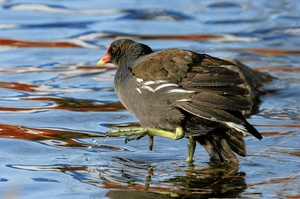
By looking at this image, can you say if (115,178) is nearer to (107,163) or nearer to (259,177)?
(107,163)

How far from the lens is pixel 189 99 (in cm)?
670

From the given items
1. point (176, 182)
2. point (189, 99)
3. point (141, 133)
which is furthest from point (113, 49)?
point (176, 182)

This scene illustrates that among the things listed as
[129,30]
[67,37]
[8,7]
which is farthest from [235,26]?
[8,7]

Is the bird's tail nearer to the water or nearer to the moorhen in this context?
the moorhen

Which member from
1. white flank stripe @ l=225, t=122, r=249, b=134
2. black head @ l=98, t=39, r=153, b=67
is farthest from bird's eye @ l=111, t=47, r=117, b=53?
white flank stripe @ l=225, t=122, r=249, b=134

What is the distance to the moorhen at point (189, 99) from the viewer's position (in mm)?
6668

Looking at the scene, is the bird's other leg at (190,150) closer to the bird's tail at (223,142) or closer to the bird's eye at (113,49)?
the bird's tail at (223,142)

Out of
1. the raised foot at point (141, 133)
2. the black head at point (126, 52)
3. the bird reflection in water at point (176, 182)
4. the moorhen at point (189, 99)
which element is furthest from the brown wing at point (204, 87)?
the black head at point (126, 52)

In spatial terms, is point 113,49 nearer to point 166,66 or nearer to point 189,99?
point 166,66

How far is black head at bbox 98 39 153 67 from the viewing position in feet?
24.7

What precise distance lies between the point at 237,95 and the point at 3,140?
2.36 metres

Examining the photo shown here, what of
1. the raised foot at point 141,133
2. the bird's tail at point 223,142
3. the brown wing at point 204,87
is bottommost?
the bird's tail at point 223,142

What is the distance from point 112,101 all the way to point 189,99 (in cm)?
319

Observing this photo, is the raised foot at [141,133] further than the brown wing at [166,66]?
Yes
